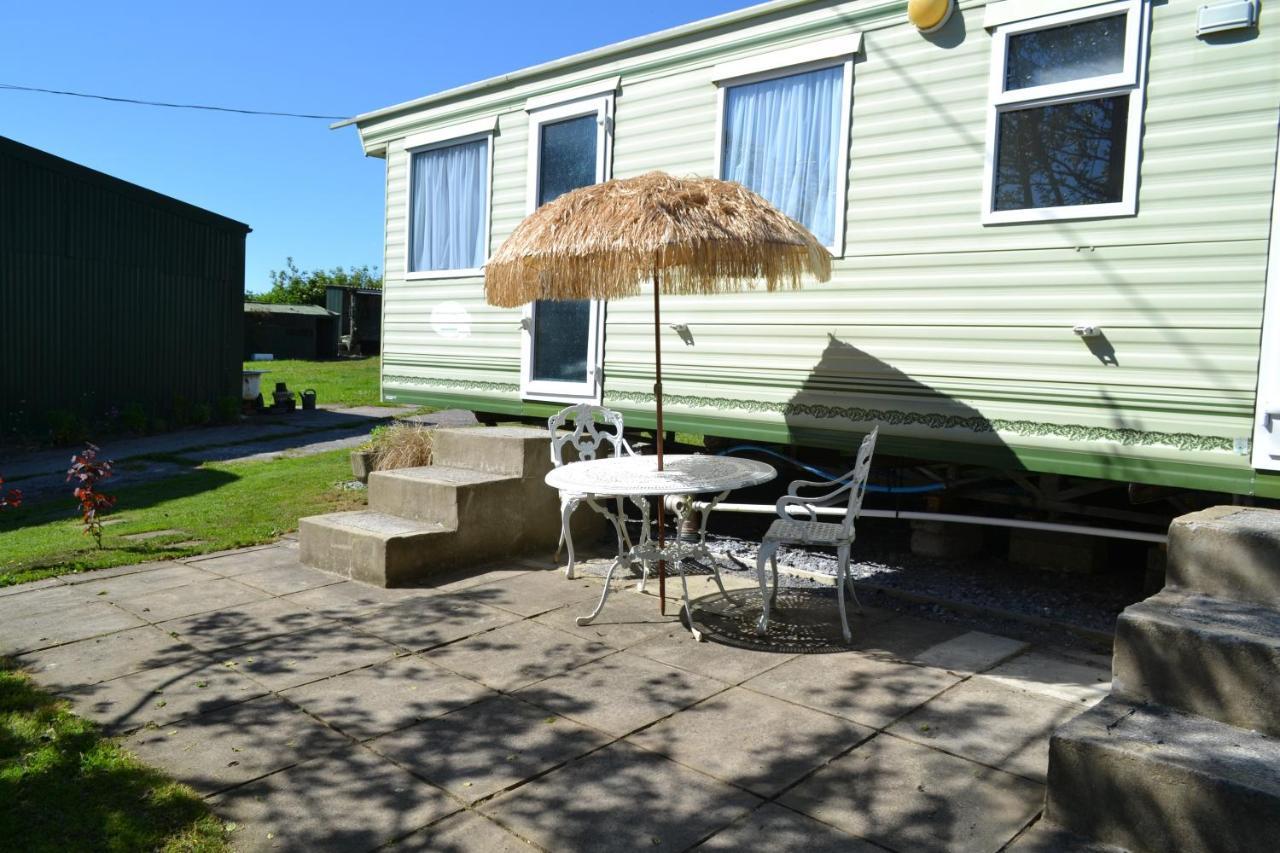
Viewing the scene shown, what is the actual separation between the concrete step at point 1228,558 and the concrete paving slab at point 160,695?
3.76m

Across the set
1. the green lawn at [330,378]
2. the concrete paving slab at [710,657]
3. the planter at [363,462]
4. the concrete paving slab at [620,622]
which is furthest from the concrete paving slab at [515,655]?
the green lawn at [330,378]

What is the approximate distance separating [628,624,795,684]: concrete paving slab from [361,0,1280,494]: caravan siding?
1.94 m

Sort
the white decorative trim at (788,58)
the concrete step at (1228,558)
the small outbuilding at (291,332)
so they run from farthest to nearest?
the small outbuilding at (291,332) → the white decorative trim at (788,58) → the concrete step at (1228,558)

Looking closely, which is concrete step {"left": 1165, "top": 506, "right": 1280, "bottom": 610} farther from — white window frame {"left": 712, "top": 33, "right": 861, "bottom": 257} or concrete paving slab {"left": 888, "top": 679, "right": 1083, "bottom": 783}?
white window frame {"left": 712, "top": 33, "right": 861, "bottom": 257}

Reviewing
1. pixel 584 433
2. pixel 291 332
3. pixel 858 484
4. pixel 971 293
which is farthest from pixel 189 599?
pixel 291 332

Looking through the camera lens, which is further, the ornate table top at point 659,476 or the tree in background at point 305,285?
the tree in background at point 305,285

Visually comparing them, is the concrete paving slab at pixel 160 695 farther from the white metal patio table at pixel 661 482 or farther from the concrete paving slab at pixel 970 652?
the concrete paving slab at pixel 970 652

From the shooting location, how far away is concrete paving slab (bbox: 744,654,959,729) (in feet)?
12.6

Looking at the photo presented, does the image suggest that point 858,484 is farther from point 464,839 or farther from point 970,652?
point 464,839

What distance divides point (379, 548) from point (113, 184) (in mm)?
12366

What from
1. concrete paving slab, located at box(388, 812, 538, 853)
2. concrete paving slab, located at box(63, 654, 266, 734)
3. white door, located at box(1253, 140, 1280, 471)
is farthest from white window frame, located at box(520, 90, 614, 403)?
concrete paving slab, located at box(388, 812, 538, 853)

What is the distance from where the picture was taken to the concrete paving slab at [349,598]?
520cm

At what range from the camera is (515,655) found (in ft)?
14.8

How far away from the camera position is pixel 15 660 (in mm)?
4352
